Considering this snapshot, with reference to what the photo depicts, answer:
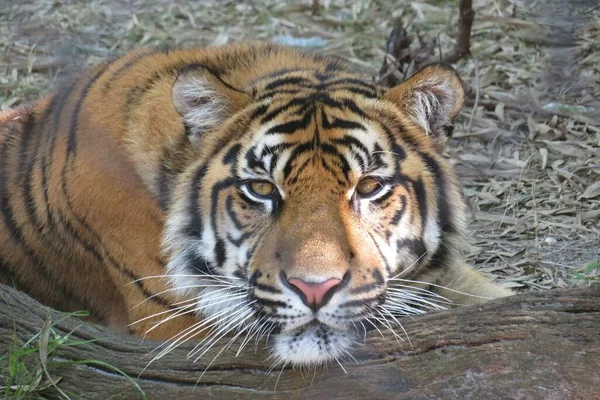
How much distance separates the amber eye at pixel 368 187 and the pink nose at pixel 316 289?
374mm

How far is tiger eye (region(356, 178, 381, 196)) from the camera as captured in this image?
2.55 metres

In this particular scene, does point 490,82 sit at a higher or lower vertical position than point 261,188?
lower

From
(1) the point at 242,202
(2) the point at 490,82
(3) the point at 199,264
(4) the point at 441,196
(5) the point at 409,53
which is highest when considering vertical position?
(1) the point at 242,202

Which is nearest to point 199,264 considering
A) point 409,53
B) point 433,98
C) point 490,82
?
point 433,98

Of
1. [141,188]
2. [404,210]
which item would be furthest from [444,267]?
[141,188]

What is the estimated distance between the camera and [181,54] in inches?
126

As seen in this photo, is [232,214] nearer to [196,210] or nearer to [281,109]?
[196,210]

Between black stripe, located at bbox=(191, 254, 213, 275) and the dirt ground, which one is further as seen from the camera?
the dirt ground

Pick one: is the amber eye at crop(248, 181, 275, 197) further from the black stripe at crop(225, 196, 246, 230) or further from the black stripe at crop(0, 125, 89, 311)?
the black stripe at crop(0, 125, 89, 311)

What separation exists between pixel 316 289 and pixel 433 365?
345 millimetres

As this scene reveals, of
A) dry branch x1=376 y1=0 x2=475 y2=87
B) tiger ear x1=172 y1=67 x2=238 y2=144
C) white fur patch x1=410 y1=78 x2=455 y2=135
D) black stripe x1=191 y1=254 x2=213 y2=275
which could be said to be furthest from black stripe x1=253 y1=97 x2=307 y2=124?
dry branch x1=376 y1=0 x2=475 y2=87

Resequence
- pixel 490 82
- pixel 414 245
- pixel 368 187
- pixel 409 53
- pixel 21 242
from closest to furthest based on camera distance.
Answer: pixel 368 187 → pixel 414 245 → pixel 21 242 → pixel 409 53 → pixel 490 82

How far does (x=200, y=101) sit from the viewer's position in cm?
275

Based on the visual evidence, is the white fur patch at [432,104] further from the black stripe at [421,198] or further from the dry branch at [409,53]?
the dry branch at [409,53]
